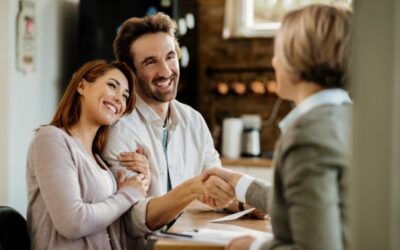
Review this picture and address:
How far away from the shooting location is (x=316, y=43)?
1.21m

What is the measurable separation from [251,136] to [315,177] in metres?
3.07

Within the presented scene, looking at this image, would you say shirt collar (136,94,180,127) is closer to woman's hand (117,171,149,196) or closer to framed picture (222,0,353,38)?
woman's hand (117,171,149,196)

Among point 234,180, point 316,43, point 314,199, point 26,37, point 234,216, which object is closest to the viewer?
point 314,199

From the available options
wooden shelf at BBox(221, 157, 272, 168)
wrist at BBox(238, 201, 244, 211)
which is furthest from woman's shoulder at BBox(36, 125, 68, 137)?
wooden shelf at BBox(221, 157, 272, 168)

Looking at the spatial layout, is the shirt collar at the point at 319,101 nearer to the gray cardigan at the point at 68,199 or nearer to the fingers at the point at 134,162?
the gray cardigan at the point at 68,199

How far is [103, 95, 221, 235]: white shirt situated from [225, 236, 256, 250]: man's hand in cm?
57

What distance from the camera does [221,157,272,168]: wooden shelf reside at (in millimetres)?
3896

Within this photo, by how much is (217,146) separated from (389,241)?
3710mm

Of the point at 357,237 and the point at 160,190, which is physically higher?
the point at 357,237

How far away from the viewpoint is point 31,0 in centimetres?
347

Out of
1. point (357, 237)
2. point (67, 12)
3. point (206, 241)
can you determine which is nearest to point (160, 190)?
point (206, 241)

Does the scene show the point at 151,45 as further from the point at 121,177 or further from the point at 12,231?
the point at 12,231

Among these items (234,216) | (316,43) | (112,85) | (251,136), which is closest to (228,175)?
(234,216)

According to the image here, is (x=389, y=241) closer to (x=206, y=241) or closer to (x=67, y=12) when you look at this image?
(x=206, y=241)
